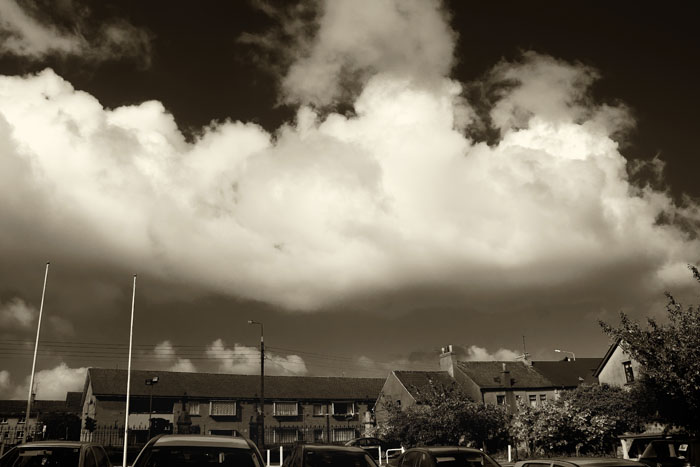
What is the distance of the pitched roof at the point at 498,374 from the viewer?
5934cm

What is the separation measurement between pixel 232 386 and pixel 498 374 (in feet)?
97.6

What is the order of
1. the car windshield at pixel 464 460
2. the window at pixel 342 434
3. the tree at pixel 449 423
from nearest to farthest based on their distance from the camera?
the car windshield at pixel 464 460 < the tree at pixel 449 423 < the window at pixel 342 434

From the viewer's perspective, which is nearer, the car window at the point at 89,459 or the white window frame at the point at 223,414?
the car window at the point at 89,459

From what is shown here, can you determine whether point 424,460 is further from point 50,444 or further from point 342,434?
point 342,434

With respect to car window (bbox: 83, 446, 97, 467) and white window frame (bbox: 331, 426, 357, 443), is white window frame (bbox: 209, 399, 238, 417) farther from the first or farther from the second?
car window (bbox: 83, 446, 97, 467)

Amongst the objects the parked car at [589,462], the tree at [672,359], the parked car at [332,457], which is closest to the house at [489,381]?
the tree at [672,359]

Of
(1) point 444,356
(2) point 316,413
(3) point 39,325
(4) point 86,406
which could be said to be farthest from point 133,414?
(1) point 444,356

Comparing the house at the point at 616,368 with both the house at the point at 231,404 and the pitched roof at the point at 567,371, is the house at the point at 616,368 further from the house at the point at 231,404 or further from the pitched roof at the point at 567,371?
the house at the point at 231,404

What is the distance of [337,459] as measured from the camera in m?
10.1

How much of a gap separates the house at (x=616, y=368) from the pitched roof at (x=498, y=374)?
1542 cm

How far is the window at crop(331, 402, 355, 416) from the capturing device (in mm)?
64438

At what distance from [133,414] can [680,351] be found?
49869 mm

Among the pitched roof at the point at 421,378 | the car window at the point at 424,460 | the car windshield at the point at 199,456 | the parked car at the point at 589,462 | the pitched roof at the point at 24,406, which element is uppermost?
the pitched roof at the point at 421,378

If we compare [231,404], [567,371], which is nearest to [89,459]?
[231,404]
